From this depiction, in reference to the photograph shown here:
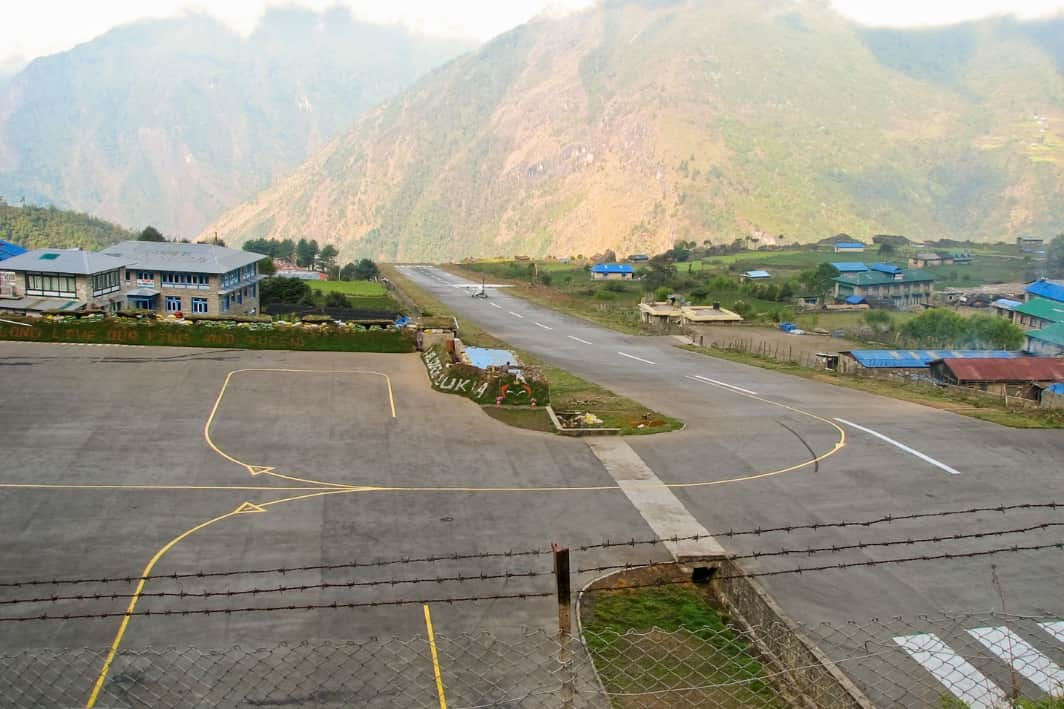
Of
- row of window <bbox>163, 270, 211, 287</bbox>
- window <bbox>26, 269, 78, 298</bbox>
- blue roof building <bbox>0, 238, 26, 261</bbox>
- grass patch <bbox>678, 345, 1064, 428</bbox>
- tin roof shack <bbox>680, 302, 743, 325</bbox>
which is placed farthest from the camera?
tin roof shack <bbox>680, 302, 743, 325</bbox>

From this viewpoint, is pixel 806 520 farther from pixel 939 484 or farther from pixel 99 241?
pixel 99 241

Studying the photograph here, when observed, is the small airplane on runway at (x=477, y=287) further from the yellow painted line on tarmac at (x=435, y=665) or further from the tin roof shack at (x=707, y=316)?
the yellow painted line on tarmac at (x=435, y=665)

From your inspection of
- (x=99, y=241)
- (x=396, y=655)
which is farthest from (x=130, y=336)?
(x=99, y=241)

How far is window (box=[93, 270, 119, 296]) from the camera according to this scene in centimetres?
7320

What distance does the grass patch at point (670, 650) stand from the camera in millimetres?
20656

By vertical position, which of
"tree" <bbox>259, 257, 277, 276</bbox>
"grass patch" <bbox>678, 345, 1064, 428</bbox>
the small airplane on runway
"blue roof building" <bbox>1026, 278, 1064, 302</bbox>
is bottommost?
the small airplane on runway

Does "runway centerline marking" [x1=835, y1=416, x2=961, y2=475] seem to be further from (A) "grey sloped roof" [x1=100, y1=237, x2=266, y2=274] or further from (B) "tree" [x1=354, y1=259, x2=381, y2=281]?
(B) "tree" [x1=354, y1=259, x2=381, y2=281]

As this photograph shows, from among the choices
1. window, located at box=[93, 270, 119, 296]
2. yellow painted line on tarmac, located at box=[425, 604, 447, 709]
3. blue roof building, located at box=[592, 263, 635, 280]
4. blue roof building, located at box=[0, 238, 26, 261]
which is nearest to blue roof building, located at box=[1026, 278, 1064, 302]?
blue roof building, located at box=[592, 263, 635, 280]

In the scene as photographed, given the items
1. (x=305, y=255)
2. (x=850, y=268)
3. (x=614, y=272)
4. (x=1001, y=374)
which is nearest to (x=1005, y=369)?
(x=1001, y=374)

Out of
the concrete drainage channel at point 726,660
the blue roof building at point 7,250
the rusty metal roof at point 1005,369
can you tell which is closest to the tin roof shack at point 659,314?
the rusty metal roof at point 1005,369

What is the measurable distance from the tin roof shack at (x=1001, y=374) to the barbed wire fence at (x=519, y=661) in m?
50.1

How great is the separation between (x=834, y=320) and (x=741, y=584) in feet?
344

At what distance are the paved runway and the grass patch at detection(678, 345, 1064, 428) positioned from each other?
1786mm

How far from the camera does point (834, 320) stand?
122438 millimetres
